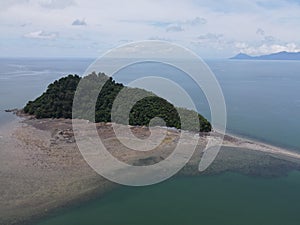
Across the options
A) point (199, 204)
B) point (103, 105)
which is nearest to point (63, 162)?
point (199, 204)

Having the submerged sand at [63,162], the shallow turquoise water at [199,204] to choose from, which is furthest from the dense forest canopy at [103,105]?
the shallow turquoise water at [199,204]

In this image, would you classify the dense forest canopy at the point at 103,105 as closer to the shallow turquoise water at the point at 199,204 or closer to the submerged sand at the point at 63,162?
the submerged sand at the point at 63,162

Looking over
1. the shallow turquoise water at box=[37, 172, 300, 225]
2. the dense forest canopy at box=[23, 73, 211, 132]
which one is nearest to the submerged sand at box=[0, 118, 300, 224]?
the shallow turquoise water at box=[37, 172, 300, 225]

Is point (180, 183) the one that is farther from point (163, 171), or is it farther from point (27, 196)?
point (27, 196)

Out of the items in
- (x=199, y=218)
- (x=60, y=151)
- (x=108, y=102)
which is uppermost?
(x=108, y=102)

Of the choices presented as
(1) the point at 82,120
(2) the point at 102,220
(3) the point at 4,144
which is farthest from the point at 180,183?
(1) the point at 82,120

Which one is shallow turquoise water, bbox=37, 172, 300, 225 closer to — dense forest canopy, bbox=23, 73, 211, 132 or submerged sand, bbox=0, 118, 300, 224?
submerged sand, bbox=0, 118, 300, 224

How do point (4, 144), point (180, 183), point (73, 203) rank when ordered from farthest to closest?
point (4, 144)
point (180, 183)
point (73, 203)
